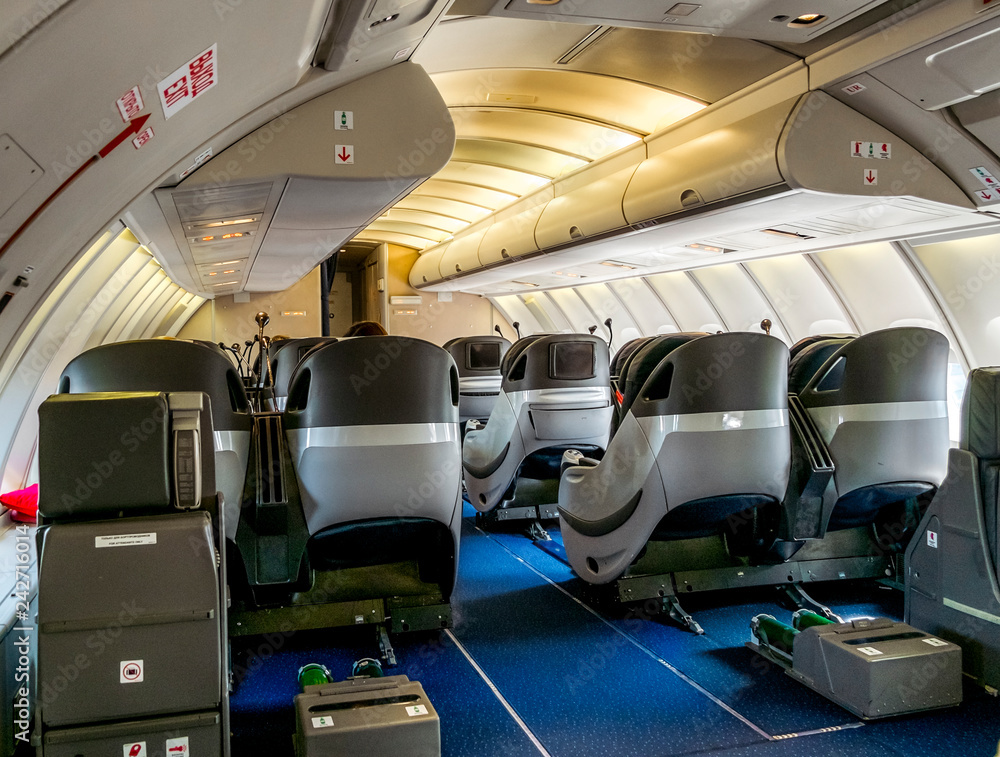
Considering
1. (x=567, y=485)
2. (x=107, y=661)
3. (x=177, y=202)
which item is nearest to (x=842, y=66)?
(x=567, y=485)

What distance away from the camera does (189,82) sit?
3.00 m

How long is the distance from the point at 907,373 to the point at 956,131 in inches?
73.5

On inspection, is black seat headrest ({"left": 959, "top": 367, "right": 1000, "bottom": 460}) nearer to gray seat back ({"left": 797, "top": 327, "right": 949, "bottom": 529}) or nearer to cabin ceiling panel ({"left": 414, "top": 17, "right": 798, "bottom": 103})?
gray seat back ({"left": 797, "top": 327, "right": 949, "bottom": 529})

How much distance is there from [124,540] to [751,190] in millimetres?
4906

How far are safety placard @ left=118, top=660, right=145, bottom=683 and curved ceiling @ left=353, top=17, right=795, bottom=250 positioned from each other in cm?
354

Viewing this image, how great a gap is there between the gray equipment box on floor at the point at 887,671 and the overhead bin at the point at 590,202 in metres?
5.05

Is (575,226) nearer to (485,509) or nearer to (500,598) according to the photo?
(485,509)

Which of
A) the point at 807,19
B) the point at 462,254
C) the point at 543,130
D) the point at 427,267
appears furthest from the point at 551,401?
the point at 427,267

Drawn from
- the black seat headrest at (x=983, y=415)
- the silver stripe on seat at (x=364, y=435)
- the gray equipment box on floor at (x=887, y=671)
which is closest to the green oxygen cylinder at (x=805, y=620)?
the gray equipment box on floor at (x=887, y=671)

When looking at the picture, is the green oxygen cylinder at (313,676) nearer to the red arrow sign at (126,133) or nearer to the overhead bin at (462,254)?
the red arrow sign at (126,133)

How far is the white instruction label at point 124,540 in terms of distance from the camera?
234 centimetres

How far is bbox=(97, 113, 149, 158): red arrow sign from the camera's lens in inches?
111

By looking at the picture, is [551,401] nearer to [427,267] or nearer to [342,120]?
[342,120]

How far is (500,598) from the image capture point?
5.09 metres
